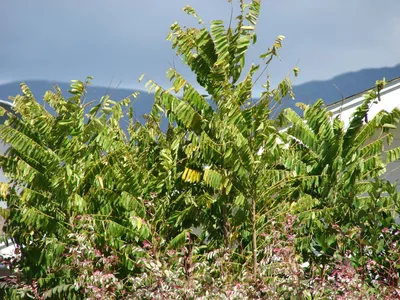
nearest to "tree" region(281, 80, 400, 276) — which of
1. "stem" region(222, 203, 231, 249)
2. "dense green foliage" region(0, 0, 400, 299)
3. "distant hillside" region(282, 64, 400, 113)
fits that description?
"dense green foliage" region(0, 0, 400, 299)

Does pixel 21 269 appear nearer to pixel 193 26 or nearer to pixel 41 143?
pixel 41 143

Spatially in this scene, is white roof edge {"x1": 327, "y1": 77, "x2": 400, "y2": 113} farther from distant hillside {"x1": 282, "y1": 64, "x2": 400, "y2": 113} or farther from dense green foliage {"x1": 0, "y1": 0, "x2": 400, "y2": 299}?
distant hillside {"x1": 282, "y1": 64, "x2": 400, "y2": 113}

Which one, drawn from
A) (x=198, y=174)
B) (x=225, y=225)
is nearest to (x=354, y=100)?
(x=198, y=174)

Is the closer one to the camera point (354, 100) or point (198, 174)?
point (198, 174)

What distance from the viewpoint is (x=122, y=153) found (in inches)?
404

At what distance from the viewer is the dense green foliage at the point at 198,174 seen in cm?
902

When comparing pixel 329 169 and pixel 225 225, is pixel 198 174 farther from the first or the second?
pixel 329 169

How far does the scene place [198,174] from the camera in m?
9.43

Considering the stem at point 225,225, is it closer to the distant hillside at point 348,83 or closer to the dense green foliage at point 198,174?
the dense green foliage at point 198,174

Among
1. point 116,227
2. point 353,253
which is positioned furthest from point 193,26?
point 353,253

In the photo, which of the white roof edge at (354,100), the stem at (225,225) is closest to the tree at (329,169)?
the stem at (225,225)

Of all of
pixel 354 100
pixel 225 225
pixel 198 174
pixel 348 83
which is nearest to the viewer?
pixel 225 225

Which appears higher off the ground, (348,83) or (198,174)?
(348,83)

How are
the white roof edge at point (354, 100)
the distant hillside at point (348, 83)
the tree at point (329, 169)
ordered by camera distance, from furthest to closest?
1. the distant hillside at point (348, 83)
2. the white roof edge at point (354, 100)
3. the tree at point (329, 169)
